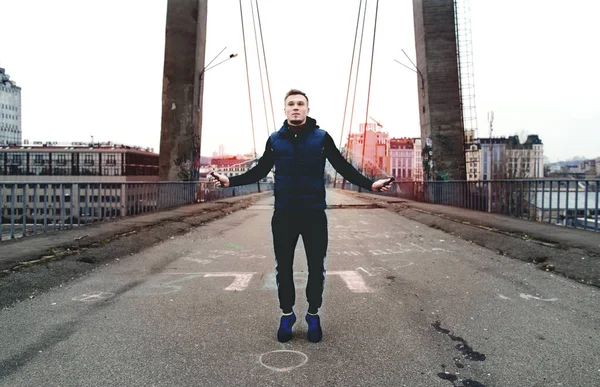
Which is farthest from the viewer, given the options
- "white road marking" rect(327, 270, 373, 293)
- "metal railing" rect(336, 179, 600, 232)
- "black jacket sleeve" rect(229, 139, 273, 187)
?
"metal railing" rect(336, 179, 600, 232)

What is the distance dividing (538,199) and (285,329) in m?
11.7

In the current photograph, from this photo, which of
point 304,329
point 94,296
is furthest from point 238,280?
point 304,329

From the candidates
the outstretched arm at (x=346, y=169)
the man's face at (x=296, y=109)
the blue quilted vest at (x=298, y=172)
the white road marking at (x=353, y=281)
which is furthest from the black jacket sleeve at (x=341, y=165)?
the white road marking at (x=353, y=281)

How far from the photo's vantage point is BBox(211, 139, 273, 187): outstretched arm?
4211 mm

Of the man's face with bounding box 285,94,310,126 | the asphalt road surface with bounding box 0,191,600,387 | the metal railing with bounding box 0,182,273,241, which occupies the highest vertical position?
the man's face with bounding box 285,94,310,126

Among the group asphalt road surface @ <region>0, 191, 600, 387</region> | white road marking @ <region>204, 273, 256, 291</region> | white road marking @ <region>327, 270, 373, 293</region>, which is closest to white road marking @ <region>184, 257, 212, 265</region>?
asphalt road surface @ <region>0, 191, 600, 387</region>

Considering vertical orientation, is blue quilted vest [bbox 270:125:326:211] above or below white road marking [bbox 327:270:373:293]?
above

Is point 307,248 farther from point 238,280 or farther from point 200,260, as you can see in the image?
point 200,260

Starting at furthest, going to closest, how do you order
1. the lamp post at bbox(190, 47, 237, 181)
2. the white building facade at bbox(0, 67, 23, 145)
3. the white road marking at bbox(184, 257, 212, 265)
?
the white building facade at bbox(0, 67, 23, 145), the lamp post at bbox(190, 47, 237, 181), the white road marking at bbox(184, 257, 212, 265)

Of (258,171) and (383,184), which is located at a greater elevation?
(258,171)

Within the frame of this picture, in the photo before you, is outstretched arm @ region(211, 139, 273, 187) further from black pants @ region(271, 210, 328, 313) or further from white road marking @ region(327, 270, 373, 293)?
white road marking @ region(327, 270, 373, 293)

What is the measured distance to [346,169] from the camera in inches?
170

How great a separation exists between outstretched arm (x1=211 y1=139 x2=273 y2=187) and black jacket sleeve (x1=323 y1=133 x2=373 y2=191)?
50cm

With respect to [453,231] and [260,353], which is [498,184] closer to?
[453,231]
